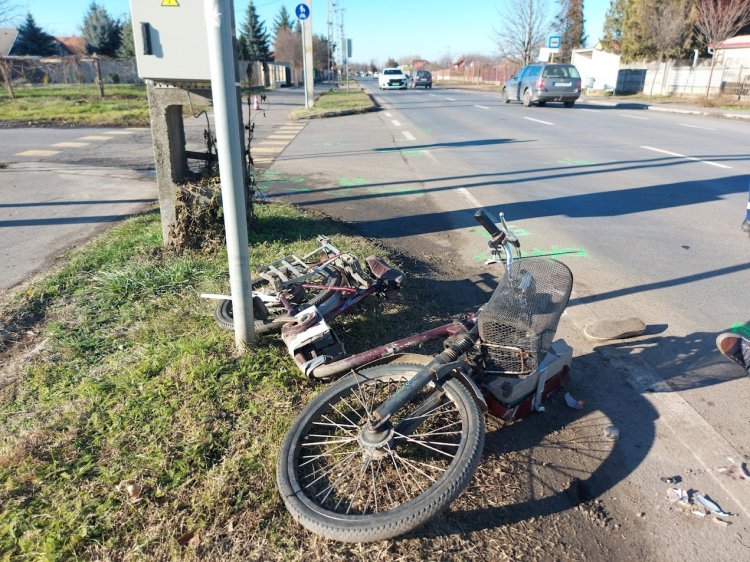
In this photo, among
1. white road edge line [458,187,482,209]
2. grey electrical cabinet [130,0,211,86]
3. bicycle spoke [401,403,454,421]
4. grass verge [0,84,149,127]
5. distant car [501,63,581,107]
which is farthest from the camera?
distant car [501,63,581,107]

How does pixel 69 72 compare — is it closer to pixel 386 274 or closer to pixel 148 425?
pixel 386 274

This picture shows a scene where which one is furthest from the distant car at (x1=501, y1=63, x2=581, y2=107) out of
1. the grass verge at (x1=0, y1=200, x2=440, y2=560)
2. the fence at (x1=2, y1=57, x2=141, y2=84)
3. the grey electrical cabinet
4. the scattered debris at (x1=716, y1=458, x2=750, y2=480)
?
the fence at (x1=2, y1=57, x2=141, y2=84)

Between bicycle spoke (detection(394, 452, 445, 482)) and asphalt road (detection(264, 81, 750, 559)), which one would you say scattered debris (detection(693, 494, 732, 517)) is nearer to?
asphalt road (detection(264, 81, 750, 559))

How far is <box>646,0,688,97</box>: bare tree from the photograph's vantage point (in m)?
37.1

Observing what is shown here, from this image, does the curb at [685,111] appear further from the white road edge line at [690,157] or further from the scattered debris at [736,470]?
the scattered debris at [736,470]

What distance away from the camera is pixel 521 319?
2.88 m

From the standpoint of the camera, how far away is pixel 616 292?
498 cm

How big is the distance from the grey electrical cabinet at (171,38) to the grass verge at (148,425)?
70.0 inches

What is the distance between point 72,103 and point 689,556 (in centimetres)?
2958

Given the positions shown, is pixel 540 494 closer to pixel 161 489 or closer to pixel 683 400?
pixel 683 400

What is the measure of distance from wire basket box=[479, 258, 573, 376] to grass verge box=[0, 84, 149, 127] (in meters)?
19.9

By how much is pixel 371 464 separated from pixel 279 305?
176cm

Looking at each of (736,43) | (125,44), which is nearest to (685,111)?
(736,43)

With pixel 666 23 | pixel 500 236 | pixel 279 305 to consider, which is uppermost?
pixel 666 23
